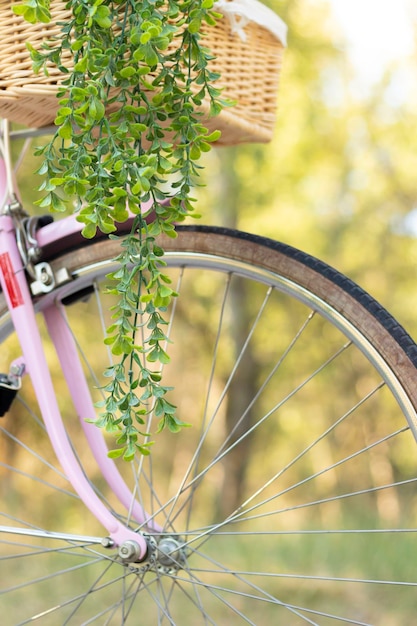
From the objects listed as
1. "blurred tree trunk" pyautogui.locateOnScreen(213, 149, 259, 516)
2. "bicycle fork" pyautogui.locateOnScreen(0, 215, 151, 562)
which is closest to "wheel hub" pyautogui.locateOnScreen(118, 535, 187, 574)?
"bicycle fork" pyautogui.locateOnScreen(0, 215, 151, 562)

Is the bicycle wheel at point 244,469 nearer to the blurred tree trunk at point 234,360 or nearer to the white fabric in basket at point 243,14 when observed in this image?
the blurred tree trunk at point 234,360

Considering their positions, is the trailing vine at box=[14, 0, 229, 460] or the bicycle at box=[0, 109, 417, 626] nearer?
the trailing vine at box=[14, 0, 229, 460]

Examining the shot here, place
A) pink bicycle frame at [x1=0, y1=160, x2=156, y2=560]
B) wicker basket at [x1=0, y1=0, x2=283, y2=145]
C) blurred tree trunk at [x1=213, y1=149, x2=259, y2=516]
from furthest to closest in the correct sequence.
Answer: blurred tree trunk at [x1=213, y1=149, x2=259, y2=516] < pink bicycle frame at [x1=0, y1=160, x2=156, y2=560] < wicker basket at [x1=0, y1=0, x2=283, y2=145]

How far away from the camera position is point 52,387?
1285 mm

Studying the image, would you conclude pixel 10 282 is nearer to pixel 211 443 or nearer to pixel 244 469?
pixel 244 469

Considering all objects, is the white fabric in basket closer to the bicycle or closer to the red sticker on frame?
the bicycle

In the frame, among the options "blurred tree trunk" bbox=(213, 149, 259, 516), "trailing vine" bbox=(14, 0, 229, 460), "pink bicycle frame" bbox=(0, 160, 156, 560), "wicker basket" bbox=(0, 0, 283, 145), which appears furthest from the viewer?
"blurred tree trunk" bbox=(213, 149, 259, 516)

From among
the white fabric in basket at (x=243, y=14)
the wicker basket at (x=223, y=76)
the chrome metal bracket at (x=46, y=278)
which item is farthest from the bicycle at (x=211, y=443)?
the white fabric in basket at (x=243, y=14)

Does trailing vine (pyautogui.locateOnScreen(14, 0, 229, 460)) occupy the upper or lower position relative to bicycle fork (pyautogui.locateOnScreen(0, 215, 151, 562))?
upper

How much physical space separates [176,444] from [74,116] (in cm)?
707

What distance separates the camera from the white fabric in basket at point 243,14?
47.5 inches

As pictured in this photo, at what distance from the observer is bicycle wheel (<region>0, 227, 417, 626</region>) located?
115 cm

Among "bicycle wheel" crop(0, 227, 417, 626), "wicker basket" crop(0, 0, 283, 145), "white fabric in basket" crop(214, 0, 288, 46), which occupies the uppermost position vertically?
"white fabric in basket" crop(214, 0, 288, 46)

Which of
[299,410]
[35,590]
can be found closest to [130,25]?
[35,590]
